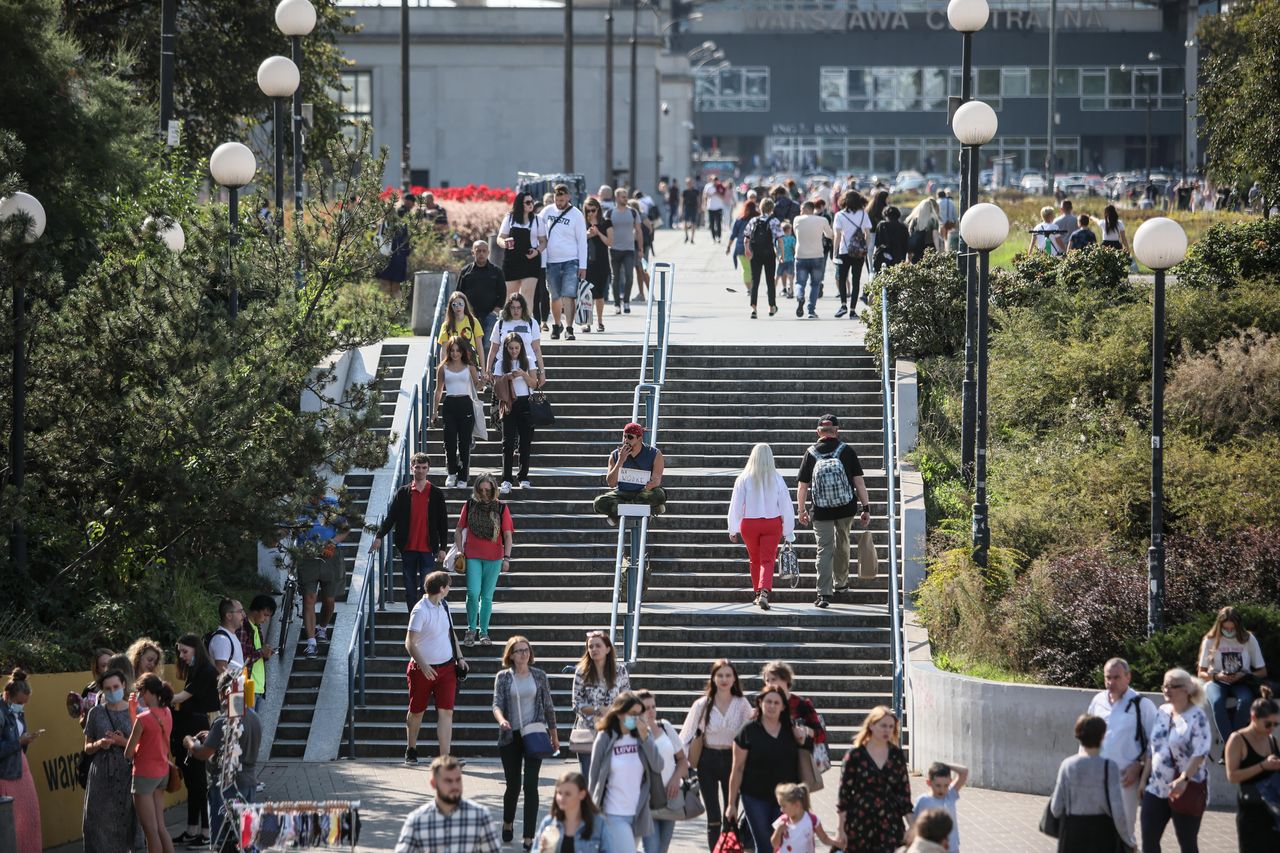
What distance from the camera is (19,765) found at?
11.8 m

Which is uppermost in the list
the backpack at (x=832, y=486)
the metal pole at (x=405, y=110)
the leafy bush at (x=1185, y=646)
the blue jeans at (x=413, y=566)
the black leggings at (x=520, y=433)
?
the metal pole at (x=405, y=110)

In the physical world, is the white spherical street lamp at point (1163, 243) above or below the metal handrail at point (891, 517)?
above

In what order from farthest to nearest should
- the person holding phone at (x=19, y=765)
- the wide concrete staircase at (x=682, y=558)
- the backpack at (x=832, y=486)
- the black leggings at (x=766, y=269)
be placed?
the black leggings at (x=766, y=269), the backpack at (x=832, y=486), the wide concrete staircase at (x=682, y=558), the person holding phone at (x=19, y=765)

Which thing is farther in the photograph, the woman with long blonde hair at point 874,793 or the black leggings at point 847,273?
the black leggings at point 847,273

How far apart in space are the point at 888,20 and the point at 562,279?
96503 mm

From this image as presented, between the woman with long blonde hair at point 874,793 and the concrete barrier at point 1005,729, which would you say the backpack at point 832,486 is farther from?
the woman with long blonde hair at point 874,793

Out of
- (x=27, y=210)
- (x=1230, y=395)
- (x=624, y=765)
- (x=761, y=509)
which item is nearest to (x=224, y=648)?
(x=27, y=210)

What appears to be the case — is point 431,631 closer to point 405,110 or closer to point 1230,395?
point 1230,395

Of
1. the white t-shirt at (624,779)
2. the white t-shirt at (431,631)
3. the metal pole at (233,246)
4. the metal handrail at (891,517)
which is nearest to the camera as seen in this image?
the white t-shirt at (624,779)

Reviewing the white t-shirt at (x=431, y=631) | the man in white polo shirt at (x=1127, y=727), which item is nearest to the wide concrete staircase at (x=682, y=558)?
the white t-shirt at (x=431, y=631)

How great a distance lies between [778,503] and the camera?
16500mm

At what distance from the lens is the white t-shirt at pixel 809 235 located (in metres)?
25.8

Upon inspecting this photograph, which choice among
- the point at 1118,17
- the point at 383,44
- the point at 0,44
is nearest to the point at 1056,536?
the point at 0,44

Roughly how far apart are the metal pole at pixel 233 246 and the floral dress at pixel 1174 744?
7950 mm
